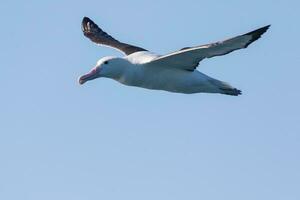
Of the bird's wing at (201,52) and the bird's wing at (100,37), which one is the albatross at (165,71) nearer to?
the bird's wing at (201,52)

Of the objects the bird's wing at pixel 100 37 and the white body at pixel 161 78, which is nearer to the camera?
the white body at pixel 161 78

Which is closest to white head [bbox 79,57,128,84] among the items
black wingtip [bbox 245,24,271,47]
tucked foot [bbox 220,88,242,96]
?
tucked foot [bbox 220,88,242,96]

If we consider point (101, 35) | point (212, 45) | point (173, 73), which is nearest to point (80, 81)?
point (173, 73)

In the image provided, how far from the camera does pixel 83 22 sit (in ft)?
72.2

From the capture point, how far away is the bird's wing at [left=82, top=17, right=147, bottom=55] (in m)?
20.0

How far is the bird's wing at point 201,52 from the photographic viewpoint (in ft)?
50.9

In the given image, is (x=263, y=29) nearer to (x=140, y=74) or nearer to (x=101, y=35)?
(x=140, y=74)

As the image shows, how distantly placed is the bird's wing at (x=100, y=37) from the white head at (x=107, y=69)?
2.76m

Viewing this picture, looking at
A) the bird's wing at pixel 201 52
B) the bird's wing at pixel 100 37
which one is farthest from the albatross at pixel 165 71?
the bird's wing at pixel 100 37

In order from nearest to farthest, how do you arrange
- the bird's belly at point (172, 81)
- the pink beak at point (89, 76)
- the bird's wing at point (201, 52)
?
the bird's wing at point (201, 52), the bird's belly at point (172, 81), the pink beak at point (89, 76)

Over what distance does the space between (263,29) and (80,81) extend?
3605mm

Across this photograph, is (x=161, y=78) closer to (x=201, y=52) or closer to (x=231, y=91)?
(x=201, y=52)

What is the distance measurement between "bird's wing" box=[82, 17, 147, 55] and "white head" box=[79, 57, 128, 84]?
109 inches

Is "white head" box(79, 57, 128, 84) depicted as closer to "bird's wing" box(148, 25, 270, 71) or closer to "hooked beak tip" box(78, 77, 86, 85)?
"hooked beak tip" box(78, 77, 86, 85)
